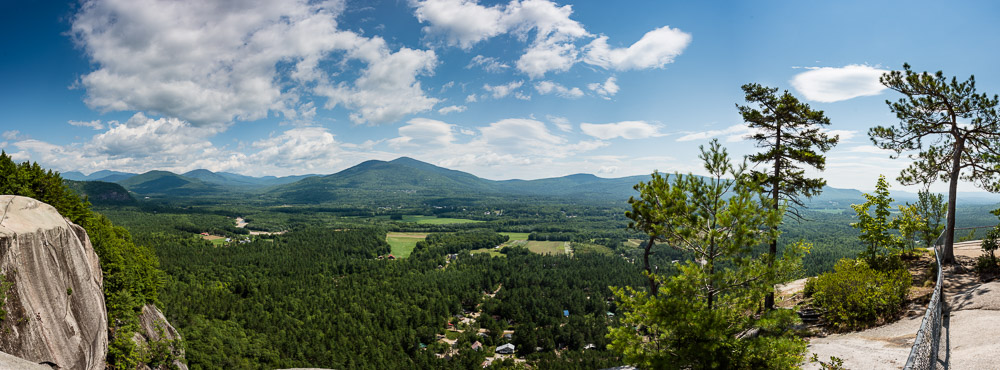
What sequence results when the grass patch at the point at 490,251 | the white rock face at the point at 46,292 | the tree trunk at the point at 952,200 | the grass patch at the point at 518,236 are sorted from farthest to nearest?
the grass patch at the point at 518,236 < the grass patch at the point at 490,251 < the tree trunk at the point at 952,200 < the white rock face at the point at 46,292

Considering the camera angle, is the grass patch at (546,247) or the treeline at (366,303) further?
the grass patch at (546,247)

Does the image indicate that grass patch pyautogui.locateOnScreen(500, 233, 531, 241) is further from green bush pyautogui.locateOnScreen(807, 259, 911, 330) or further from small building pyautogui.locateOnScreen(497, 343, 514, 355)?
green bush pyautogui.locateOnScreen(807, 259, 911, 330)

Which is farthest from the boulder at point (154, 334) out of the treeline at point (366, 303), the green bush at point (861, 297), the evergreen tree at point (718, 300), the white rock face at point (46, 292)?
the green bush at point (861, 297)

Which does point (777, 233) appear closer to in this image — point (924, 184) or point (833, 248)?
point (924, 184)

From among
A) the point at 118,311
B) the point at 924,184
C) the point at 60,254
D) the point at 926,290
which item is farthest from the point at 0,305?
the point at 924,184

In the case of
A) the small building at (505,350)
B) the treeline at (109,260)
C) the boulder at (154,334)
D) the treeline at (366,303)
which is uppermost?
the treeline at (109,260)

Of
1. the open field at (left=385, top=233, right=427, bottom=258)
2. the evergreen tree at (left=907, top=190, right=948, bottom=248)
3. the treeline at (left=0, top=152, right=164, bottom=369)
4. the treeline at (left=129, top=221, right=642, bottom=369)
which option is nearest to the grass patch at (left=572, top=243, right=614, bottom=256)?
the treeline at (left=129, top=221, right=642, bottom=369)

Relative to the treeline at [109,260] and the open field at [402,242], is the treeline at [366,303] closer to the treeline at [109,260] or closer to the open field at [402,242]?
the open field at [402,242]
